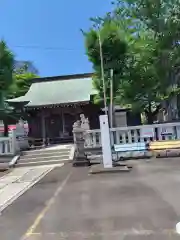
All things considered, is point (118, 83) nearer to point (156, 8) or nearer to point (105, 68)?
point (105, 68)

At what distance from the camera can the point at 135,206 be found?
738 centimetres

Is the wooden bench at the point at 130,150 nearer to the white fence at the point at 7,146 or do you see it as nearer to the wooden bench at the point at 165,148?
the wooden bench at the point at 165,148

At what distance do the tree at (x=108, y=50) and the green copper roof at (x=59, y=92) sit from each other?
392cm

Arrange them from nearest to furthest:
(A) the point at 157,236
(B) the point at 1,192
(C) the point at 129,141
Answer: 1. (A) the point at 157,236
2. (B) the point at 1,192
3. (C) the point at 129,141

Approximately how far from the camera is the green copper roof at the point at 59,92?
91.4ft

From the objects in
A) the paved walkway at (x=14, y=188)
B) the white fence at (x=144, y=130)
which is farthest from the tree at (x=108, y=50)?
the paved walkway at (x=14, y=188)

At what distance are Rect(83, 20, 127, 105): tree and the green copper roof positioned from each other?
392 cm

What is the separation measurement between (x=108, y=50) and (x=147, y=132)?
7266 mm

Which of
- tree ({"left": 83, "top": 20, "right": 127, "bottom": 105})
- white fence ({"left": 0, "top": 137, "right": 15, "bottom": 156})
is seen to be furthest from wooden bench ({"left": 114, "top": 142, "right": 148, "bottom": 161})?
tree ({"left": 83, "top": 20, "right": 127, "bottom": 105})

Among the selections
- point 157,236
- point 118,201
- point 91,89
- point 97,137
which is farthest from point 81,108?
point 157,236

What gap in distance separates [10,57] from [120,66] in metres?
7.02

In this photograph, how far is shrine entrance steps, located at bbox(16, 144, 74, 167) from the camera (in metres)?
18.1

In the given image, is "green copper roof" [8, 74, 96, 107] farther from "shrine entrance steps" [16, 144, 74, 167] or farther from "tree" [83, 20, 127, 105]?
"shrine entrance steps" [16, 144, 74, 167]

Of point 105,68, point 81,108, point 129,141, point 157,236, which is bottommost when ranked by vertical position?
point 157,236
